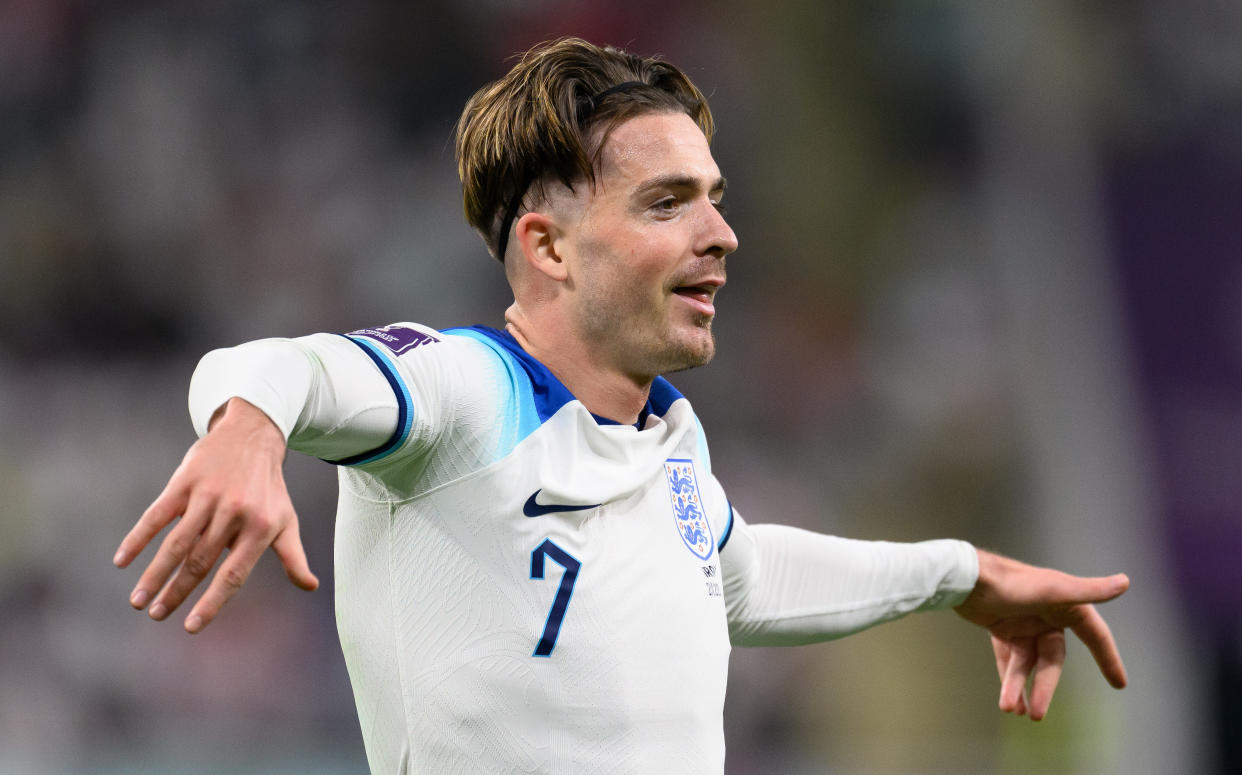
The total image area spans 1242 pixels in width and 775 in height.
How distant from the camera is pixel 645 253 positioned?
7.56 ft

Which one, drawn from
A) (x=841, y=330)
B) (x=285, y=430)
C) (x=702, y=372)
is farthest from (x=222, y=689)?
(x=285, y=430)

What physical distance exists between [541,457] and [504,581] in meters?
0.21

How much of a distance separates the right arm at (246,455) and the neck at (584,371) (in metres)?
0.53

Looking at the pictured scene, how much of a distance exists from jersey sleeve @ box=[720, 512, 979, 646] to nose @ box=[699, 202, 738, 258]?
639mm

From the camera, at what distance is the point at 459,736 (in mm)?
2037

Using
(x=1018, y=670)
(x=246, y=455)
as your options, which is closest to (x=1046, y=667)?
(x=1018, y=670)

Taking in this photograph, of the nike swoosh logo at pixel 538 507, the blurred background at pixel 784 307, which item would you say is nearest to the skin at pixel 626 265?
the nike swoosh logo at pixel 538 507

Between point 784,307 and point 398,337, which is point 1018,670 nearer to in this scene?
point 398,337

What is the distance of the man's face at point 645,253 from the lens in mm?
2318

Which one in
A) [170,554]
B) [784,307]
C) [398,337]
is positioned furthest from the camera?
[784,307]

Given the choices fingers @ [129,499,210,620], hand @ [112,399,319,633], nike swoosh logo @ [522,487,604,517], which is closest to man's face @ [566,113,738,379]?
nike swoosh logo @ [522,487,604,517]

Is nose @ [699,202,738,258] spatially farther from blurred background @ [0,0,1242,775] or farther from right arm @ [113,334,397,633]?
blurred background @ [0,0,1242,775]

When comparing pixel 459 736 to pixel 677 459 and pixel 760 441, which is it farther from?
pixel 760 441

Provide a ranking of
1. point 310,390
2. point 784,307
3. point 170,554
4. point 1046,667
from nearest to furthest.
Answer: point 170,554
point 310,390
point 1046,667
point 784,307
